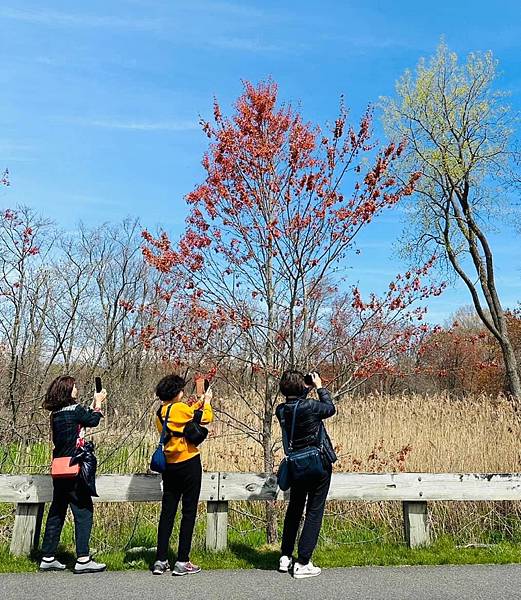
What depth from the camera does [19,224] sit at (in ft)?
50.8

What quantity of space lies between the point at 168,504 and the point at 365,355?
251 centimetres

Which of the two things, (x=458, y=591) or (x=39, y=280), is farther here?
(x=39, y=280)

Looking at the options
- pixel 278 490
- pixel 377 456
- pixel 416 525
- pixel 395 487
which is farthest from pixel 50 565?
pixel 377 456

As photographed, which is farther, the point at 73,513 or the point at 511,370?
the point at 511,370

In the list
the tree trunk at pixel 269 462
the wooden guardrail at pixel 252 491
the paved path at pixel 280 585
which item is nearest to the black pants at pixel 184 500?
the paved path at pixel 280 585

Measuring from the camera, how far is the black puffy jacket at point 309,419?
4.52 m

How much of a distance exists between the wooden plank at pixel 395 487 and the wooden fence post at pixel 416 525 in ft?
0.32

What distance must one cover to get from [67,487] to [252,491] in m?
1.67

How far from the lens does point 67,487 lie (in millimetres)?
4656

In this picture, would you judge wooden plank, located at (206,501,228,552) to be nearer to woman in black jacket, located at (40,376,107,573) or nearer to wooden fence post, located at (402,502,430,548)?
woman in black jacket, located at (40,376,107,573)

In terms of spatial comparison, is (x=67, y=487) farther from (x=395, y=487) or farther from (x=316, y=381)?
(x=395, y=487)

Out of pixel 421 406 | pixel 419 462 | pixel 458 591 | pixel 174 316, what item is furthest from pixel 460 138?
pixel 458 591

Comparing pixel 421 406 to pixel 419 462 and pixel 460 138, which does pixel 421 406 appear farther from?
pixel 460 138

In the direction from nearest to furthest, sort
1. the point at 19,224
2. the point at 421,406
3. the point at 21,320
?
the point at 421,406 < the point at 19,224 < the point at 21,320
